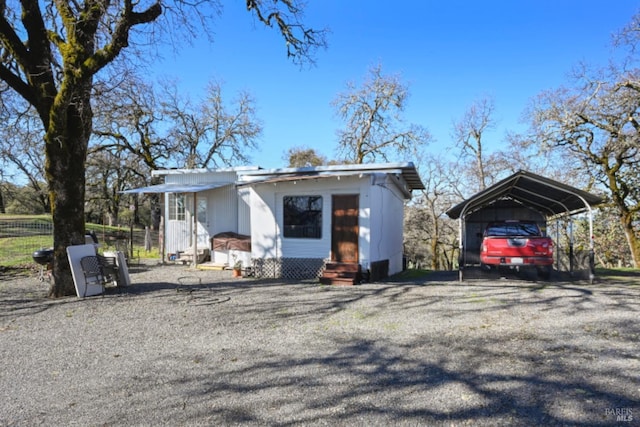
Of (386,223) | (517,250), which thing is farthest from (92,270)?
(517,250)

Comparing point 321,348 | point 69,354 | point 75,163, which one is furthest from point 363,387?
point 75,163

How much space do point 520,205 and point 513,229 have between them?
220 inches

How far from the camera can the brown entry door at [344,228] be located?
36.8 feet

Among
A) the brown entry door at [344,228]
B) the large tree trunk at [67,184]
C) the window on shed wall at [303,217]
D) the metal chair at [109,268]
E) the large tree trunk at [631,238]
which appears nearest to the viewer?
the large tree trunk at [67,184]

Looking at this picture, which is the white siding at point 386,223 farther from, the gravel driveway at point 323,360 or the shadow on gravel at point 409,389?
the shadow on gravel at point 409,389

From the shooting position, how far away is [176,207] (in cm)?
1614

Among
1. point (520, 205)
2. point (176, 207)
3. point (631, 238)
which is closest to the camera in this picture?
point (176, 207)

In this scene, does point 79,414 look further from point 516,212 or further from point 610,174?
point 610,174

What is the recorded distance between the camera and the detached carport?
10.4 metres

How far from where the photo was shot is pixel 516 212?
674 inches

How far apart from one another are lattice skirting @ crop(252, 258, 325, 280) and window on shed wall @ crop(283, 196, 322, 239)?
0.72m

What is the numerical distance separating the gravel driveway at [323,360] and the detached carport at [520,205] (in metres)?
2.85

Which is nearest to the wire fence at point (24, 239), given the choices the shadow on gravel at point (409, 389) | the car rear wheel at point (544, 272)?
the shadow on gravel at point (409, 389)

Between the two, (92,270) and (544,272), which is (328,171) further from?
(544,272)
